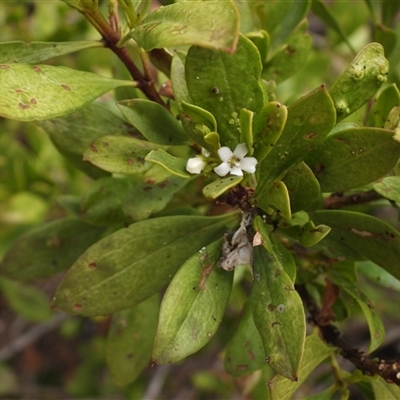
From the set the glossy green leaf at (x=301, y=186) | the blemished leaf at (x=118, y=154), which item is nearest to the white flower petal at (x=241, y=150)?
the glossy green leaf at (x=301, y=186)

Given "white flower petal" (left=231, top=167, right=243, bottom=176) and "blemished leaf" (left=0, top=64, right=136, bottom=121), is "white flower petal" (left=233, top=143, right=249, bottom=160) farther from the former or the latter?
"blemished leaf" (left=0, top=64, right=136, bottom=121)

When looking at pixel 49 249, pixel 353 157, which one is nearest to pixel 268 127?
pixel 353 157

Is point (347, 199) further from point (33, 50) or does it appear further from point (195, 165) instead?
point (33, 50)

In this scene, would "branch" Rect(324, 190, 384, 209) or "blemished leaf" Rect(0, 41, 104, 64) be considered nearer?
"blemished leaf" Rect(0, 41, 104, 64)

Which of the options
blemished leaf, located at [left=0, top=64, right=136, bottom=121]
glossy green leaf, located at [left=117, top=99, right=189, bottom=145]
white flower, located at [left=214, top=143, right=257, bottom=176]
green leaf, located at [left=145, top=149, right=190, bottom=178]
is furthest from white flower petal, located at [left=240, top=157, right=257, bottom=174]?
blemished leaf, located at [left=0, top=64, right=136, bottom=121]

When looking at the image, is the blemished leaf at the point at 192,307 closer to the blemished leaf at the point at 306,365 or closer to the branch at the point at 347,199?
the blemished leaf at the point at 306,365

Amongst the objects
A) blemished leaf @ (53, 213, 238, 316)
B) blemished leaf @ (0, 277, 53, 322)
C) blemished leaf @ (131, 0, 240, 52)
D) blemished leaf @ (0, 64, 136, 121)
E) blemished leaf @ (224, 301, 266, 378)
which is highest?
blemished leaf @ (131, 0, 240, 52)
